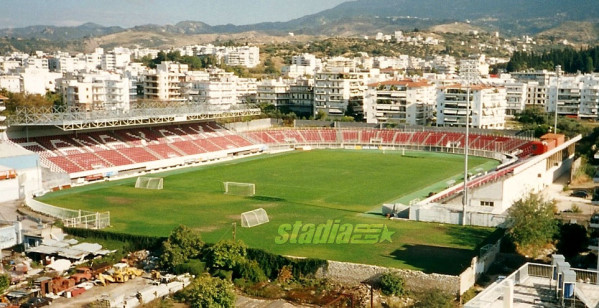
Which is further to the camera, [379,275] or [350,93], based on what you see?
[350,93]

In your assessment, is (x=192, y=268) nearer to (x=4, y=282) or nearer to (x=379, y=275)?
(x=4, y=282)

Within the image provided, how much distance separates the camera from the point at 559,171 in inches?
1815

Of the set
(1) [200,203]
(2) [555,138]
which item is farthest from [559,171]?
(1) [200,203]

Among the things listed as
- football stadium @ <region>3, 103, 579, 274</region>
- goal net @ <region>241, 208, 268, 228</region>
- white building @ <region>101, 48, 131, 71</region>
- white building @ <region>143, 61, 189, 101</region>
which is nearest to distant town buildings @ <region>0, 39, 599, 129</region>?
white building @ <region>143, 61, 189, 101</region>

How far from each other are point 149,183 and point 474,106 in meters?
39.7

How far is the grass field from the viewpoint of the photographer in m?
25.8

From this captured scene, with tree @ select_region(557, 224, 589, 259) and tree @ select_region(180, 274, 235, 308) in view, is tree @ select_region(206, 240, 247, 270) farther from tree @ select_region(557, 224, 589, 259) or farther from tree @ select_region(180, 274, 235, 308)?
tree @ select_region(557, 224, 589, 259)

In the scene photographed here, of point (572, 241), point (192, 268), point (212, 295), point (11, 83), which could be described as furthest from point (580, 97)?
point (11, 83)

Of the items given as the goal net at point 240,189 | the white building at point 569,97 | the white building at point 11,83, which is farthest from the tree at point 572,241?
the white building at point 11,83

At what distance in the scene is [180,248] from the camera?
2416 cm

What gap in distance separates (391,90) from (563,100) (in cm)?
2204

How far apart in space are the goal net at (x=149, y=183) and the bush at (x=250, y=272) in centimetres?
2043

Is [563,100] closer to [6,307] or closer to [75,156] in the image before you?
[75,156]

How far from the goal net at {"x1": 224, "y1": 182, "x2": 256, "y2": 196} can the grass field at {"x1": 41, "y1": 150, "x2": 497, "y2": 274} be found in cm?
64
